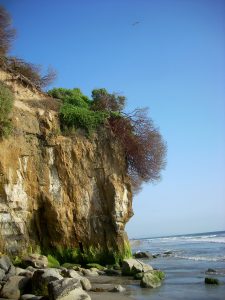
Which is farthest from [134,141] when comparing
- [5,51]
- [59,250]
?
[5,51]

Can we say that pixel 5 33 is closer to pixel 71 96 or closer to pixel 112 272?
pixel 71 96

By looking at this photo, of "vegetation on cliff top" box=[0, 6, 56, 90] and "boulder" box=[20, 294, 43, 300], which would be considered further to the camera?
"vegetation on cliff top" box=[0, 6, 56, 90]

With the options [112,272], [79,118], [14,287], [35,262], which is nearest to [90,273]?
[112,272]

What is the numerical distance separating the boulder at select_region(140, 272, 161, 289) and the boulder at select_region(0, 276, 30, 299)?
174 inches

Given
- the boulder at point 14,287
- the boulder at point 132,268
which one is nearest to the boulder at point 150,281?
the boulder at point 132,268

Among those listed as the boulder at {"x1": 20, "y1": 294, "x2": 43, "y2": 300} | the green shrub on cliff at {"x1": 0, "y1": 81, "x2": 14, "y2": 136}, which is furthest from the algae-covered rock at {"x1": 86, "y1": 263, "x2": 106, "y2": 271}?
the green shrub on cliff at {"x1": 0, "y1": 81, "x2": 14, "y2": 136}

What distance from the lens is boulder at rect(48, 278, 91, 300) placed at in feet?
32.6

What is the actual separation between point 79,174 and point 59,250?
4.36m

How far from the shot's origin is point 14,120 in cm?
1891

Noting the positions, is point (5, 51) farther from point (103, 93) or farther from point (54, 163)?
point (54, 163)

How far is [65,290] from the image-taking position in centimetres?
1001

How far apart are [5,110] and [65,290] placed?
1069 centimetres

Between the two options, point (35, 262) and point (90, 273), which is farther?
point (90, 273)

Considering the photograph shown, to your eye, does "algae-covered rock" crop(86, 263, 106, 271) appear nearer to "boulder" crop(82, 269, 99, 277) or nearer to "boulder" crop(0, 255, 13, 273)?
"boulder" crop(82, 269, 99, 277)
